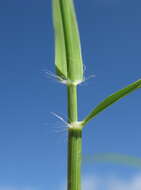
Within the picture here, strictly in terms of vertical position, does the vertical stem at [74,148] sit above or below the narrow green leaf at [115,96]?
below

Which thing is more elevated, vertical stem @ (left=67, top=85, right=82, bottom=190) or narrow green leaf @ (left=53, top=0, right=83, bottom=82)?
narrow green leaf @ (left=53, top=0, right=83, bottom=82)

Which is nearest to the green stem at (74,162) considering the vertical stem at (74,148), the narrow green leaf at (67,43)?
the vertical stem at (74,148)

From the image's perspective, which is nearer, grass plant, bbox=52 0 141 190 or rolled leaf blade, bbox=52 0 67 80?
grass plant, bbox=52 0 141 190

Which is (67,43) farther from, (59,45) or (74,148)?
(74,148)

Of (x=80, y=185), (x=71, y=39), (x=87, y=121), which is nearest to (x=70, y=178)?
(x=80, y=185)

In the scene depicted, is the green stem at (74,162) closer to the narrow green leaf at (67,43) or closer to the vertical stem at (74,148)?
the vertical stem at (74,148)

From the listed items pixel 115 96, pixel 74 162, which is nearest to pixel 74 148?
pixel 74 162

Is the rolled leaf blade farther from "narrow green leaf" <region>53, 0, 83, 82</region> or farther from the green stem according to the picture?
the green stem

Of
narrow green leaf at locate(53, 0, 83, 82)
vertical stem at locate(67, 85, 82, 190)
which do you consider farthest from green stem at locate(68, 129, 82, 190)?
narrow green leaf at locate(53, 0, 83, 82)
